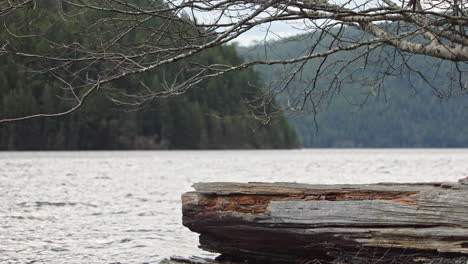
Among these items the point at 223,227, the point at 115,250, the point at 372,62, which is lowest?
the point at 115,250

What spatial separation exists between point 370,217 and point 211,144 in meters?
108

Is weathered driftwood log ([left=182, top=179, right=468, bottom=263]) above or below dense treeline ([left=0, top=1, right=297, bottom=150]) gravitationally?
below

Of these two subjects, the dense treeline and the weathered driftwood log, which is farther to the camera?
the dense treeline

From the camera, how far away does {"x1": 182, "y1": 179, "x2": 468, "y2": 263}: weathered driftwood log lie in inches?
263

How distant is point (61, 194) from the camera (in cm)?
2317

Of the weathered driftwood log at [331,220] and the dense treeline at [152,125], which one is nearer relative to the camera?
the weathered driftwood log at [331,220]

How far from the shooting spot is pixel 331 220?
276 inches

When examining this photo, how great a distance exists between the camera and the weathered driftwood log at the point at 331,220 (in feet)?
21.9

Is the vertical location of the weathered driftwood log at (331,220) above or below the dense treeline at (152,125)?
below

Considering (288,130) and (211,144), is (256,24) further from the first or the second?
(288,130)

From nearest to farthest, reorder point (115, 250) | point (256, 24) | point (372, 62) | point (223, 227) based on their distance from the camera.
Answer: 1. point (256, 24)
2. point (223, 227)
3. point (372, 62)
4. point (115, 250)

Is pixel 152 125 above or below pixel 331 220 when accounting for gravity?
above

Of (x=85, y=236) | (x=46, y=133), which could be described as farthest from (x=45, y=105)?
(x=85, y=236)

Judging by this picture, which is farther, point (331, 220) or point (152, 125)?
point (152, 125)
